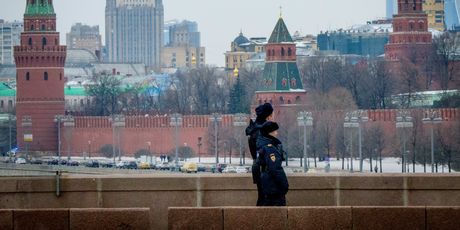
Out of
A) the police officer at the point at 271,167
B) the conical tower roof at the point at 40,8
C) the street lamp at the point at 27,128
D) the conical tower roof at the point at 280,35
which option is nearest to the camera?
the police officer at the point at 271,167

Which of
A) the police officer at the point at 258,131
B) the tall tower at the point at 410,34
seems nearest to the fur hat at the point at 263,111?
the police officer at the point at 258,131

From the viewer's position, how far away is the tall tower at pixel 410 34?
398 ft

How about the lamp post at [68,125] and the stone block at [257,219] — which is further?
the lamp post at [68,125]

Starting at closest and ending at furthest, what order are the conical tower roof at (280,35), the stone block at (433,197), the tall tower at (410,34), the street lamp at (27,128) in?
1. the stone block at (433,197)
2. the conical tower roof at (280,35)
3. the street lamp at (27,128)
4. the tall tower at (410,34)

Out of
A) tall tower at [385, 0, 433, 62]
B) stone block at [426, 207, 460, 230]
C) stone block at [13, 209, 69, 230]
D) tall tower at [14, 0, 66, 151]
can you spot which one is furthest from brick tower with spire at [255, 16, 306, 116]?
stone block at [426, 207, 460, 230]

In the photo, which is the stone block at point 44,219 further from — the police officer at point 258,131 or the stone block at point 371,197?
the stone block at point 371,197

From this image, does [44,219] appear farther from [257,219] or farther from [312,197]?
[312,197]

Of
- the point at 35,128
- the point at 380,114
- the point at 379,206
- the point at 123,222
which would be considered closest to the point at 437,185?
the point at 379,206

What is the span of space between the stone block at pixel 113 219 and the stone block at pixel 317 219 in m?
1.52

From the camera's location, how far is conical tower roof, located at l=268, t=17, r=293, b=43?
10712 centimetres

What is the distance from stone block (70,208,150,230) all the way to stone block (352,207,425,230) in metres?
2.17

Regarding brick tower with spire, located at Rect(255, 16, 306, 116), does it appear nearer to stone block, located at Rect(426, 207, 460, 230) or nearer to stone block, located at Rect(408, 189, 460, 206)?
stone block, located at Rect(408, 189, 460, 206)

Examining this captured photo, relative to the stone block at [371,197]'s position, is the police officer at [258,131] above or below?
above

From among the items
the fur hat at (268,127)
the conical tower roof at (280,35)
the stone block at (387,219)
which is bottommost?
the stone block at (387,219)
